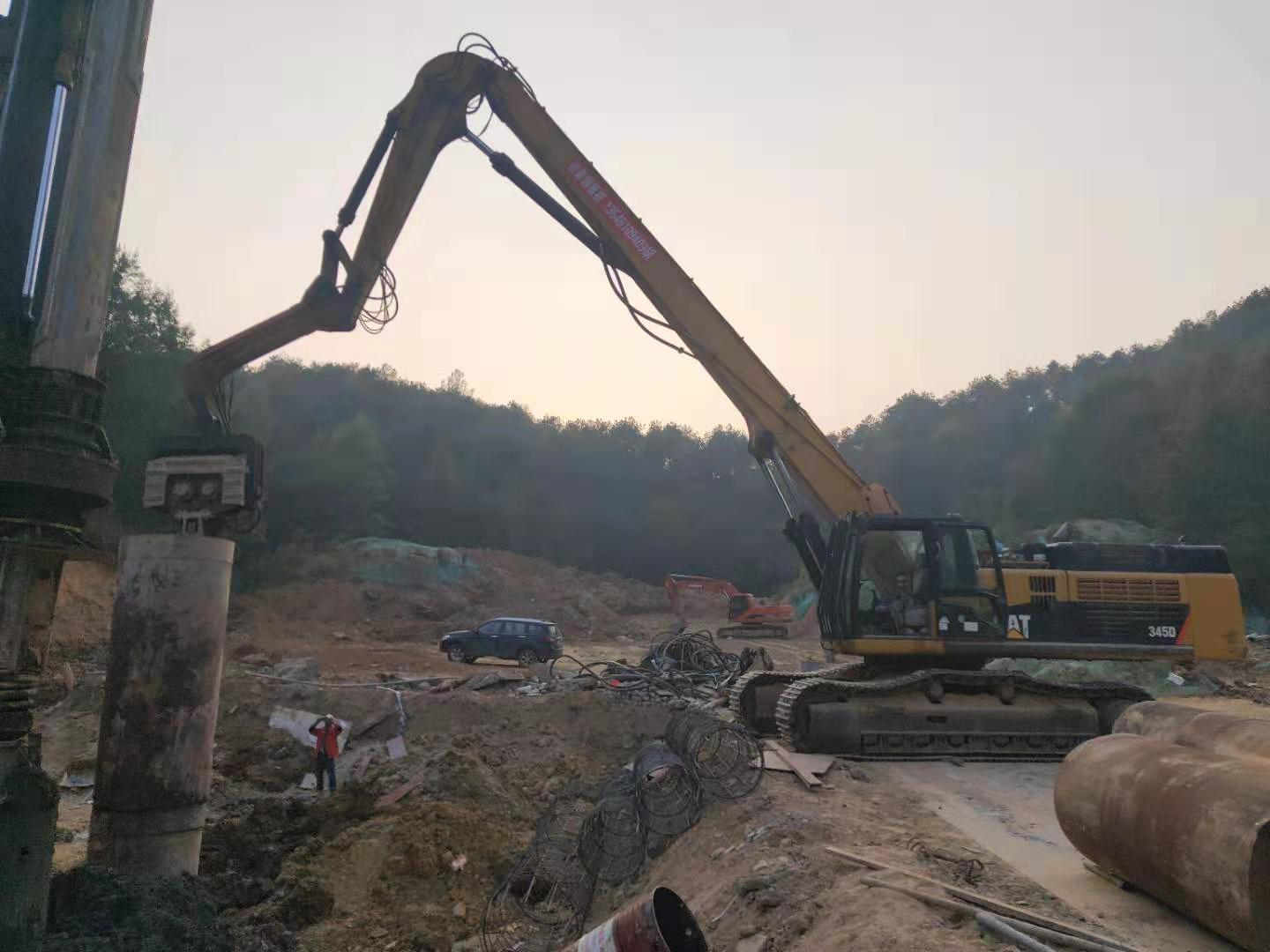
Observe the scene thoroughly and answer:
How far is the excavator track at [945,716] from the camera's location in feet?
32.4

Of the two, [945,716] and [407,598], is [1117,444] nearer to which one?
[407,598]

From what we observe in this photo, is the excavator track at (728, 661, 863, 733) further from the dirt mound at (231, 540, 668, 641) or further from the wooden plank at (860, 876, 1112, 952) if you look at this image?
the dirt mound at (231, 540, 668, 641)

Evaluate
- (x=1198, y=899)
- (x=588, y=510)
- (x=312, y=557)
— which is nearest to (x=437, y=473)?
(x=588, y=510)

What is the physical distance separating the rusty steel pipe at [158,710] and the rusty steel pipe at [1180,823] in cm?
644

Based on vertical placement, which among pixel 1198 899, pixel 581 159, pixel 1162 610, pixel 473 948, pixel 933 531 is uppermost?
pixel 581 159

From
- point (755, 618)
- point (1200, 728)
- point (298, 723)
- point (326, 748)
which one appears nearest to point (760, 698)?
point (1200, 728)

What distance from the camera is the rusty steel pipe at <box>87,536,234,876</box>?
6.98m

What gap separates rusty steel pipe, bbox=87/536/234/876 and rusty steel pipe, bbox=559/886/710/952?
4.87 meters

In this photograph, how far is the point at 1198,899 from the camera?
4.39 meters

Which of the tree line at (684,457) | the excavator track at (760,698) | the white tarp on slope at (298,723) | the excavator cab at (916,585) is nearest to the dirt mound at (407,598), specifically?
the tree line at (684,457)

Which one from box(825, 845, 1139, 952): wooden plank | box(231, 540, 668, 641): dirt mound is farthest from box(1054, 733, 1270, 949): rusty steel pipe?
box(231, 540, 668, 641): dirt mound

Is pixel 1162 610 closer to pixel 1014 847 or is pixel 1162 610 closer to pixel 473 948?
pixel 1014 847

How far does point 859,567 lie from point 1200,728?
502cm

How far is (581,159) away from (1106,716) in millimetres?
9488
